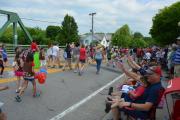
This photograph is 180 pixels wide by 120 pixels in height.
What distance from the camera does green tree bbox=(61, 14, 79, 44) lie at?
100 metres

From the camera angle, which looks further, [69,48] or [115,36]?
[115,36]

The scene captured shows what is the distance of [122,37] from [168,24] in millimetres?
63825

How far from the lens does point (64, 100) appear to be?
11.4 metres

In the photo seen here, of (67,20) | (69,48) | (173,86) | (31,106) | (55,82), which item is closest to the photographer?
(173,86)

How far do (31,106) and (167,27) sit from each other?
6024 cm

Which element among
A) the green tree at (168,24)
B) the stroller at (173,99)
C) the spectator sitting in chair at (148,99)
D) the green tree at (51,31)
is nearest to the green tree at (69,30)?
the green tree at (51,31)

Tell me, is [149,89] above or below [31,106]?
above

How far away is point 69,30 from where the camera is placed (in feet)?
334

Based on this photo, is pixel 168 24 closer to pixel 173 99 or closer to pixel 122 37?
pixel 122 37

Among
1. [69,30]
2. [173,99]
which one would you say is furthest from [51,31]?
[173,99]

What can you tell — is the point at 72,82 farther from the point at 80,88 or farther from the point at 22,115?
the point at 22,115

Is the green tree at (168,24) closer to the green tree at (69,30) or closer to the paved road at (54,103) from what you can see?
the green tree at (69,30)

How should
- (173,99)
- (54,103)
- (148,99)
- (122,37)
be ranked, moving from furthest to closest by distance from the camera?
(122,37), (54,103), (148,99), (173,99)

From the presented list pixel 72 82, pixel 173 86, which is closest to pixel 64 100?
pixel 72 82
